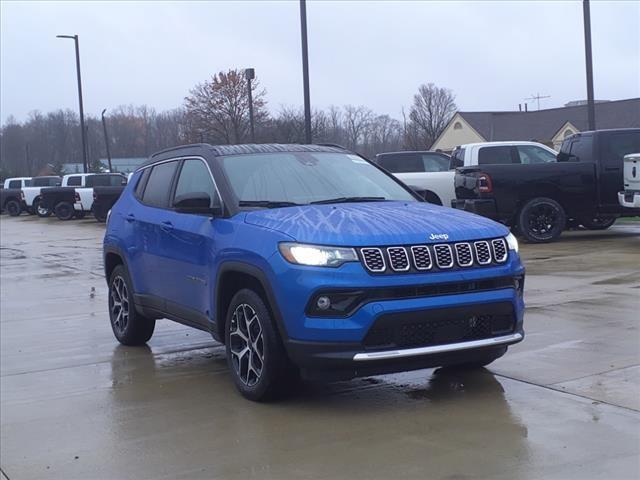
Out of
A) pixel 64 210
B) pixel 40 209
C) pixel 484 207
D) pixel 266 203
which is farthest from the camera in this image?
pixel 40 209

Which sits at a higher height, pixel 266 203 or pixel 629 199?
pixel 266 203

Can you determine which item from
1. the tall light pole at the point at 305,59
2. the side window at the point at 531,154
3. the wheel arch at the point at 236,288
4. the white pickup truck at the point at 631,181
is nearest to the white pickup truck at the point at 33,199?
the tall light pole at the point at 305,59

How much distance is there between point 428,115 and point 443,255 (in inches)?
2982

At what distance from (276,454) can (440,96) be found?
79797 mm

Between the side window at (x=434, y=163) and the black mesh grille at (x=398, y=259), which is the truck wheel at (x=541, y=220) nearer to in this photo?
the side window at (x=434, y=163)

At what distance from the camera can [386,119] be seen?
86.5 metres

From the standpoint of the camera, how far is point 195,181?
6.85 m

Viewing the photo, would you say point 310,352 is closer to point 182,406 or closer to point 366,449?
point 366,449

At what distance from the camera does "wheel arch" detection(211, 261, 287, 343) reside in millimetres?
5379

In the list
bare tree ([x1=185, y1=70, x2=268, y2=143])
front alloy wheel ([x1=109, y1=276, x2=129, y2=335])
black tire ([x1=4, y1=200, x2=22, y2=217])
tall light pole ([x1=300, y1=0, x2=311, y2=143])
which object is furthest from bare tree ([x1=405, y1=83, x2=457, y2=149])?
front alloy wheel ([x1=109, y1=276, x2=129, y2=335])

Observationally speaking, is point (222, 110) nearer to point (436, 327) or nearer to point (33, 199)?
point (33, 199)

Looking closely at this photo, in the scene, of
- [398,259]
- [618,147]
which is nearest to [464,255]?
[398,259]

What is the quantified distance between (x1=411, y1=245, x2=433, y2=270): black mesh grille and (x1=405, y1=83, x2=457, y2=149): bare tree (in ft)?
218

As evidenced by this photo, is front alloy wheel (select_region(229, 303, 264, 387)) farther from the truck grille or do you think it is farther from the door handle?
the door handle
